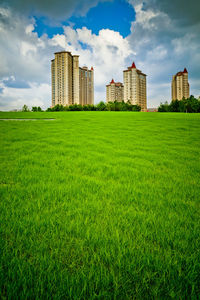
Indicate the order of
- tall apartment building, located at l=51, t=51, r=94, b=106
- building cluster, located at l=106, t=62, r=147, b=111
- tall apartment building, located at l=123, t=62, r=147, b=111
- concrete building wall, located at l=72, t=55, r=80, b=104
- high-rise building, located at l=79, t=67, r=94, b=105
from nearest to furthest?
tall apartment building, located at l=51, t=51, r=94, b=106 → concrete building wall, located at l=72, t=55, r=80, b=104 → tall apartment building, located at l=123, t=62, r=147, b=111 → building cluster, located at l=106, t=62, r=147, b=111 → high-rise building, located at l=79, t=67, r=94, b=105

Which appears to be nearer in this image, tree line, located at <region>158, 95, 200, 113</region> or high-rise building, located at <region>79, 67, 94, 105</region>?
tree line, located at <region>158, 95, 200, 113</region>

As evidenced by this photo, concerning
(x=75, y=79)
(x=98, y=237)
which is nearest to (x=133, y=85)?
(x=75, y=79)

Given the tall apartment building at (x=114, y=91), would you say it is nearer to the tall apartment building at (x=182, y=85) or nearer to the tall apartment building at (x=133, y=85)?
the tall apartment building at (x=133, y=85)

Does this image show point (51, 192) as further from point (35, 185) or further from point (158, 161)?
point (158, 161)

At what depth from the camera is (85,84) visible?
168375mm

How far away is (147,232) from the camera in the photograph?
Result: 5.45ft

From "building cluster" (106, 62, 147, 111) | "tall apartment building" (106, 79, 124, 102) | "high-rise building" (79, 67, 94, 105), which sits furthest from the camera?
"tall apartment building" (106, 79, 124, 102)

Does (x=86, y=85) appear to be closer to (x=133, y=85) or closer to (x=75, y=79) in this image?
(x=75, y=79)

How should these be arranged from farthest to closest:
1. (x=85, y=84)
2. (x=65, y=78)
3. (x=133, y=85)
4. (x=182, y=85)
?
(x=85, y=84) → (x=182, y=85) → (x=133, y=85) → (x=65, y=78)

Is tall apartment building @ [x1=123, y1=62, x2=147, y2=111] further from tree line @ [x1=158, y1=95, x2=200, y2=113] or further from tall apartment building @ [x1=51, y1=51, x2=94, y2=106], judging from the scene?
tree line @ [x1=158, y1=95, x2=200, y2=113]

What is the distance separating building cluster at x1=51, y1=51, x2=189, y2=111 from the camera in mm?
137962

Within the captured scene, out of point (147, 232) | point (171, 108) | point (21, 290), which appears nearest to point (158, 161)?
point (147, 232)

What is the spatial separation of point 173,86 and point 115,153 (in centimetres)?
20143

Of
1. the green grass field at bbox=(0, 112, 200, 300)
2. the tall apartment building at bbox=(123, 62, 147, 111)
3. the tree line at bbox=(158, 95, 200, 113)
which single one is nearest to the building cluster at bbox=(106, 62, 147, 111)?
the tall apartment building at bbox=(123, 62, 147, 111)
